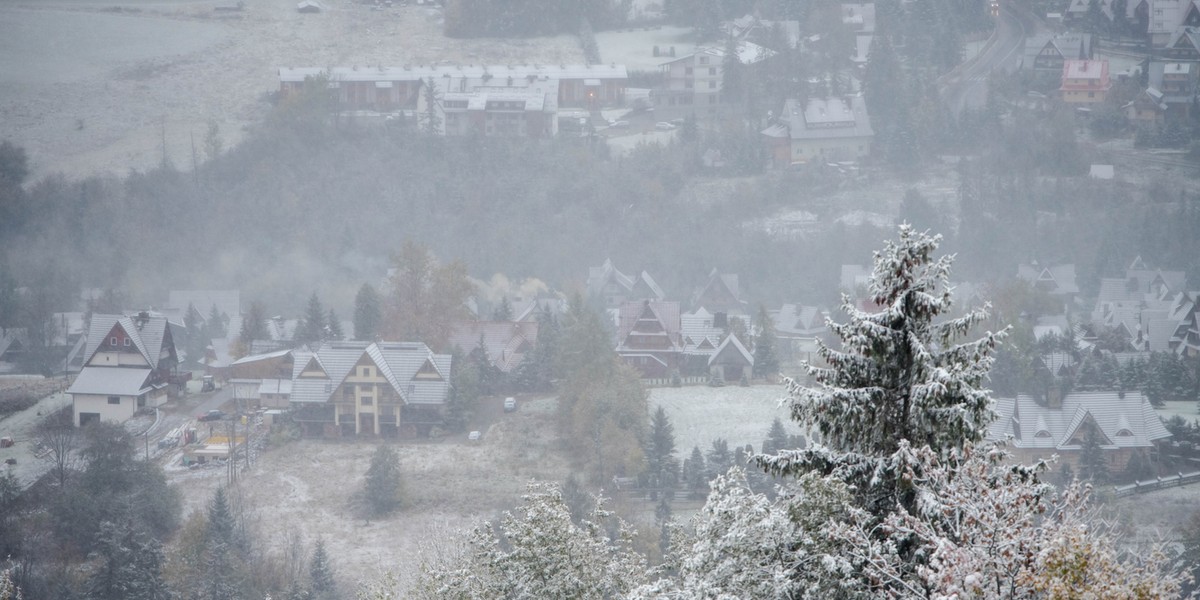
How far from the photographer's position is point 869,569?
5.32 metres

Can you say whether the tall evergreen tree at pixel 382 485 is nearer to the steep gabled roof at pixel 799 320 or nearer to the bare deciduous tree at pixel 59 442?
the bare deciduous tree at pixel 59 442

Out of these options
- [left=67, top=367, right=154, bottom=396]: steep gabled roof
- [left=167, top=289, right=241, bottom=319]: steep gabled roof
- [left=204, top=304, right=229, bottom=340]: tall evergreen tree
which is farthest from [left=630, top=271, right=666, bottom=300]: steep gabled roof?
[left=67, top=367, right=154, bottom=396]: steep gabled roof

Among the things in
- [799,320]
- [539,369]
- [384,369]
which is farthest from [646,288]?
[384,369]

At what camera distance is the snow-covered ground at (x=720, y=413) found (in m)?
23.9

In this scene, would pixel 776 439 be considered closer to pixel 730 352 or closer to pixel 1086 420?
pixel 1086 420

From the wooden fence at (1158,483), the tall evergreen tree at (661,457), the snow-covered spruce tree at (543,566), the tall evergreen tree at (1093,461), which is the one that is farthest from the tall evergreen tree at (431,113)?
the snow-covered spruce tree at (543,566)

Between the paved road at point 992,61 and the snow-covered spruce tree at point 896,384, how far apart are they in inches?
1755

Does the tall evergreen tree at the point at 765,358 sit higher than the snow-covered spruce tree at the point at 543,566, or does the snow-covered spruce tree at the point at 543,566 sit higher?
the snow-covered spruce tree at the point at 543,566

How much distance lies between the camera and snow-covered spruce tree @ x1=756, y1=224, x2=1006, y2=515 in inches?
226

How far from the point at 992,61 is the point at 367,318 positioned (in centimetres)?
3278

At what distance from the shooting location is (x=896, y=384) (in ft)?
19.4

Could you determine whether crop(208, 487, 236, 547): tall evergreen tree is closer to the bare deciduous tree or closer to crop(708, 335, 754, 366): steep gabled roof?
the bare deciduous tree

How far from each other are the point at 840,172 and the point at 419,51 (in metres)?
19.8

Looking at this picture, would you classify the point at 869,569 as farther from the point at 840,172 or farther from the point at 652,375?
the point at 840,172
